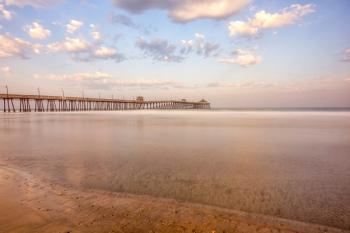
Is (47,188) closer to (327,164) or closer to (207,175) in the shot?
(207,175)

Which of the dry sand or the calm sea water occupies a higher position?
the dry sand

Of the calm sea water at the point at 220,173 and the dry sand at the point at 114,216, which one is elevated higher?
the dry sand at the point at 114,216

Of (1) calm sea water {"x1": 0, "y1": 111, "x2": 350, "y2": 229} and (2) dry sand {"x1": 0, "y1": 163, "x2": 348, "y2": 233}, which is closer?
(2) dry sand {"x1": 0, "y1": 163, "x2": 348, "y2": 233}

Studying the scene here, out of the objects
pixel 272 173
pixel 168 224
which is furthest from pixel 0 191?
pixel 272 173

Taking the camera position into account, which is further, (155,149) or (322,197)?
(155,149)

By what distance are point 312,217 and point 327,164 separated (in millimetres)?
4289

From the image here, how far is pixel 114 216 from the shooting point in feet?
12.3

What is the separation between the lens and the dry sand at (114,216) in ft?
11.1

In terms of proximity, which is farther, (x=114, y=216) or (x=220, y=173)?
(x=220, y=173)

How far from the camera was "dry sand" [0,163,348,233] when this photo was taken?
3385 mm

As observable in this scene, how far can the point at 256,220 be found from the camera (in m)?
3.73

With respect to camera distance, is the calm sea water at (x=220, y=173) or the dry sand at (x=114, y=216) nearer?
the dry sand at (x=114, y=216)

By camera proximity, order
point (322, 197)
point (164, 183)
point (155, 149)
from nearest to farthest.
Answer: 1. point (322, 197)
2. point (164, 183)
3. point (155, 149)

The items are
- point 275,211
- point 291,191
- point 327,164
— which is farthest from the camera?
point 327,164
